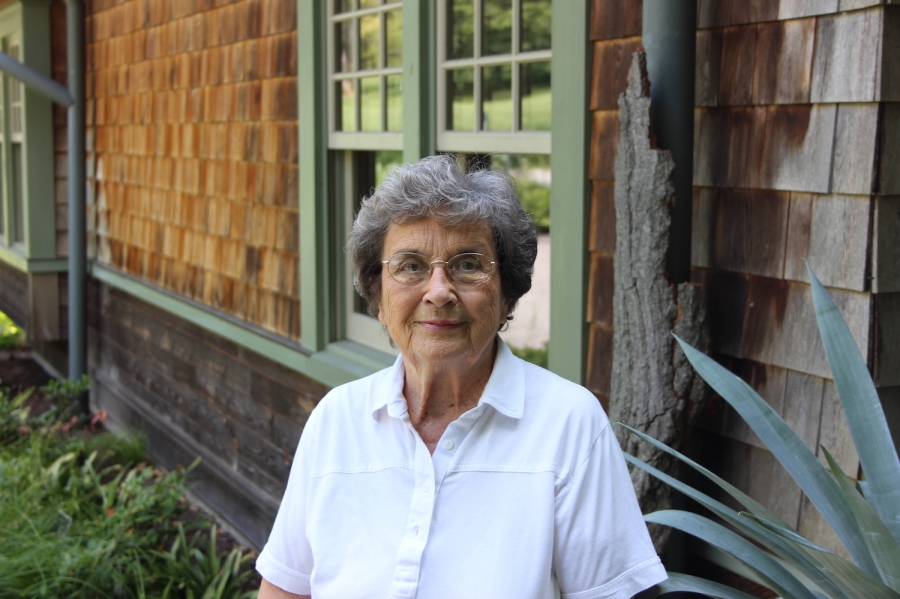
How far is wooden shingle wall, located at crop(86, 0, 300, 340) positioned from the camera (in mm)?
4758

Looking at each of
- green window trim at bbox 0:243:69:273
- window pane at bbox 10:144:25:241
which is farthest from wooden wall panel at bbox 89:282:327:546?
window pane at bbox 10:144:25:241

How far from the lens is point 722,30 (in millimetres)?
2441

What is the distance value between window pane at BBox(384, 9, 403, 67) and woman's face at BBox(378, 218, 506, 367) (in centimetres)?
242

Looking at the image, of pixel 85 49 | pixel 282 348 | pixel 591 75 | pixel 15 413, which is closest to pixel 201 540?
pixel 282 348

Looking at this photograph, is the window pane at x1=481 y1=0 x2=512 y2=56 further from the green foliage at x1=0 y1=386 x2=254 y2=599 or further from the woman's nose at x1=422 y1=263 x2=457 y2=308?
the woman's nose at x1=422 y1=263 x2=457 y2=308

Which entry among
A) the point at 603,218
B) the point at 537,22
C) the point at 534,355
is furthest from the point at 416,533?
the point at 537,22

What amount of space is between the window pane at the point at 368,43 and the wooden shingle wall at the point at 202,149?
407 millimetres

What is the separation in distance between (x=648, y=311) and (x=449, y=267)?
852 mm

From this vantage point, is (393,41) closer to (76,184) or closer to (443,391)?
(443,391)

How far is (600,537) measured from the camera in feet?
5.30

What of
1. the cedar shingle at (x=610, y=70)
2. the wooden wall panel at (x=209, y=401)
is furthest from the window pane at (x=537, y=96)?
the cedar shingle at (x=610, y=70)

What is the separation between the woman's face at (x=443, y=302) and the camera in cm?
176

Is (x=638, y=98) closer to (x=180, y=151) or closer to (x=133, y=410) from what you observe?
(x=180, y=151)

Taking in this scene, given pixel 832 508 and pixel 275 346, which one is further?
pixel 275 346
